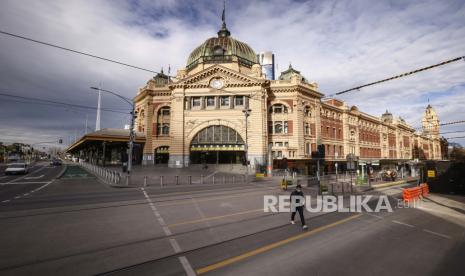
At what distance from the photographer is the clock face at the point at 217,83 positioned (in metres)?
44.1

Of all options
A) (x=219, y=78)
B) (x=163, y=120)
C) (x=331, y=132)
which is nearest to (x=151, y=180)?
(x=219, y=78)

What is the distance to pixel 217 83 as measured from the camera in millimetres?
44219

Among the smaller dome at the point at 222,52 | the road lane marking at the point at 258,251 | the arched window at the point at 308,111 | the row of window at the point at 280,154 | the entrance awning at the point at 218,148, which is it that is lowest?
the road lane marking at the point at 258,251

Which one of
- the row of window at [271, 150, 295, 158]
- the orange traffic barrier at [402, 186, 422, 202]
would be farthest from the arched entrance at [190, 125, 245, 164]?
the orange traffic barrier at [402, 186, 422, 202]

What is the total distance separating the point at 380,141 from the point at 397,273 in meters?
76.0

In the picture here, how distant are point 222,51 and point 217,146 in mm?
19852

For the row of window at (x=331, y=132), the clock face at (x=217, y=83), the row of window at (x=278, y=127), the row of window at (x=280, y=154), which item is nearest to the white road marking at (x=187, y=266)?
the row of window at (x=280, y=154)

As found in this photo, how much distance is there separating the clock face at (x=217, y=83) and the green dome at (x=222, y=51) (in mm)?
6923

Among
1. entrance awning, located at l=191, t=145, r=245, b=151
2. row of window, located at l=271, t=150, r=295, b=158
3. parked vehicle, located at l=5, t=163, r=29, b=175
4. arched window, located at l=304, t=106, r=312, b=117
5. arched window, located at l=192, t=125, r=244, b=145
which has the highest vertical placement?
arched window, located at l=304, t=106, r=312, b=117

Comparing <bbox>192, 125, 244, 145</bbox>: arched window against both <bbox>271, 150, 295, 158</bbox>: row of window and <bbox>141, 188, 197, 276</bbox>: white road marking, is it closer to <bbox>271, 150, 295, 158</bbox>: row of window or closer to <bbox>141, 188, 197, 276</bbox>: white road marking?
<bbox>271, 150, 295, 158</bbox>: row of window

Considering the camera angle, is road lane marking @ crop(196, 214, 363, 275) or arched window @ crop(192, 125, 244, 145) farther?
arched window @ crop(192, 125, 244, 145)

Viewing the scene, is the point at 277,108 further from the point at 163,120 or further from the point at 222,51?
the point at 163,120

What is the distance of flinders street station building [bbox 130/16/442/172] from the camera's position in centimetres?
4288

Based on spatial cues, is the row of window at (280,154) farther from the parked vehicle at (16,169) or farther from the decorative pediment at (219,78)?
the parked vehicle at (16,169)
